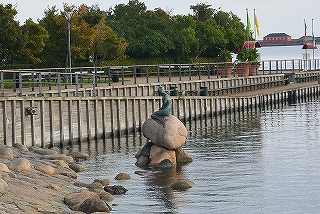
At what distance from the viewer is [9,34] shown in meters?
62.5

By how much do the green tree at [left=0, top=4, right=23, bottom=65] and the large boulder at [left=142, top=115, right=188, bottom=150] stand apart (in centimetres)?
2960

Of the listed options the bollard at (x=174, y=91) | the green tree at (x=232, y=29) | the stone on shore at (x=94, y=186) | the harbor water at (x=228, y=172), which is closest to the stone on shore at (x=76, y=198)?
the harbor water at (x=228, y=172)

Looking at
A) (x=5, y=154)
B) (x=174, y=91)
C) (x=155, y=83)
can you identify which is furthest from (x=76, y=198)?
(x=155, y=83)

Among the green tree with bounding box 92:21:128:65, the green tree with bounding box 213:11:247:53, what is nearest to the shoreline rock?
the green tree with bounding box 92:21:128:65

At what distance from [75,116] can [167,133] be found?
11.5m

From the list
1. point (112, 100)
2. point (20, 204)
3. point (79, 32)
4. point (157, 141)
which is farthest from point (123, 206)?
point (79, 32)

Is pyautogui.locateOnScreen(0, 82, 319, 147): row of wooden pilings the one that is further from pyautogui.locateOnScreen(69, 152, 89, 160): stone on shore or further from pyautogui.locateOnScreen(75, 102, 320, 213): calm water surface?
pyautogui.locateOnScreen(69, 152, 89, 160): stone on shore

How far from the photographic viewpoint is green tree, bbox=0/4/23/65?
Answer: 2457 inches

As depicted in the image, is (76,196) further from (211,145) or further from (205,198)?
(211,145)

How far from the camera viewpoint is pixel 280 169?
35031 mm

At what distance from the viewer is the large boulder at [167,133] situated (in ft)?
113

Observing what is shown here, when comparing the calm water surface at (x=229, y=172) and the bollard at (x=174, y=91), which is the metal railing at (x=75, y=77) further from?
the calm water surface at (x=229, y=172)

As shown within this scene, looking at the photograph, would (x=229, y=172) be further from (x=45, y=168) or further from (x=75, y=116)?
(x=75, y=116)

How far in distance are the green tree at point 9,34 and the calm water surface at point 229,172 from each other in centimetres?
1596
